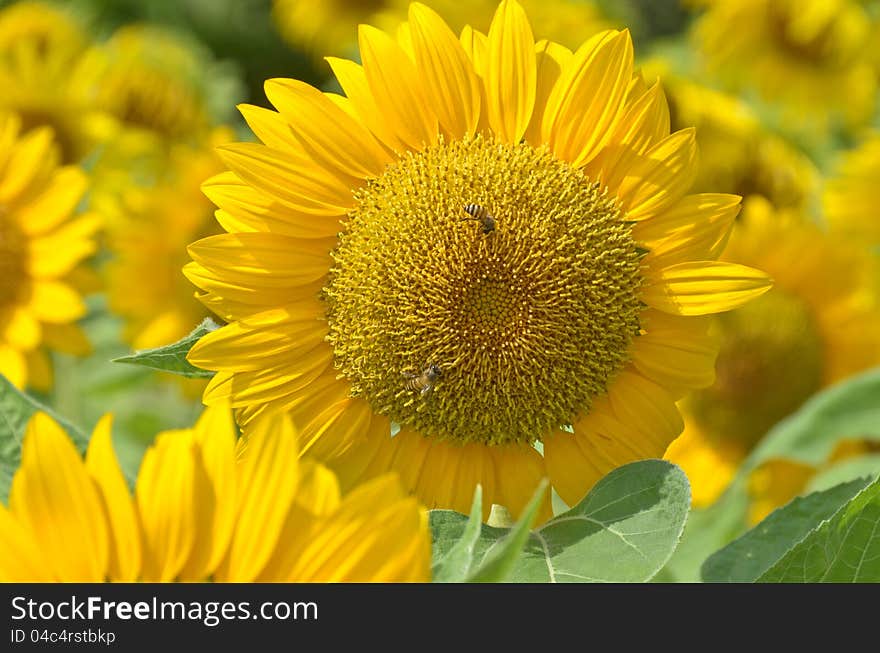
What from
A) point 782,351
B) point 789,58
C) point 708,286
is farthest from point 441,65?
point 789,58

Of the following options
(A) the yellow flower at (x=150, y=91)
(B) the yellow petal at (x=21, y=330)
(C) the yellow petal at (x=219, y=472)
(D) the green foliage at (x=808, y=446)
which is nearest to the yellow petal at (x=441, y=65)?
(C) the yellow petal at (x=219, y=472)

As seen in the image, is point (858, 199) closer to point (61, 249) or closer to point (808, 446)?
point (808, 446)

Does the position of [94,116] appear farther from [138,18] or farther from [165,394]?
[138,18]

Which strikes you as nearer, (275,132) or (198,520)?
(198,520)
